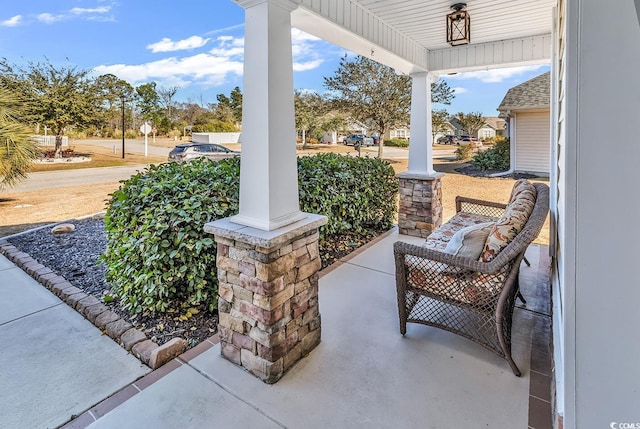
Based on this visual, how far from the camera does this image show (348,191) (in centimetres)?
471

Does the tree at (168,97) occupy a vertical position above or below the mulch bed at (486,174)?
above

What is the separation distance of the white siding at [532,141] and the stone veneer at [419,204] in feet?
28.6

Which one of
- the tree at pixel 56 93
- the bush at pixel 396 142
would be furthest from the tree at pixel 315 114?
the tree at pixel 56 93

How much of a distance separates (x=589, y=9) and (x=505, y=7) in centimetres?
286

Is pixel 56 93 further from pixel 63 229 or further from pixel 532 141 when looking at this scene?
pixel 532 141

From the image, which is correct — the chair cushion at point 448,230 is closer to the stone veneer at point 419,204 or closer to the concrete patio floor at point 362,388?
the concrete patio floor at point 362,388

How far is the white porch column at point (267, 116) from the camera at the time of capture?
2.08 metres

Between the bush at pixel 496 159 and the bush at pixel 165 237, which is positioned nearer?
the bush at pixel 165 237

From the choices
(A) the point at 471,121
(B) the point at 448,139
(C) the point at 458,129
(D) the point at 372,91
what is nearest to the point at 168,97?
(D) the point at 372,91

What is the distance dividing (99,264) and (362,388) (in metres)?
2.98

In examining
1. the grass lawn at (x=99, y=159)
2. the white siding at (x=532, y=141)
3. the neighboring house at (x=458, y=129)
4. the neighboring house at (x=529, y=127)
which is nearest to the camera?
the neighboring house at (x=529, y=127)

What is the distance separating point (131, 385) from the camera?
2.12 meters

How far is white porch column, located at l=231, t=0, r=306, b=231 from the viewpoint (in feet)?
6.81

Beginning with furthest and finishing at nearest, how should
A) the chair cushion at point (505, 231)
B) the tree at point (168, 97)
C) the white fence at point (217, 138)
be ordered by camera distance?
the tree at point (168, 97)
the white fence at point (217, 138)
the chair cushion at point (505, 231)
